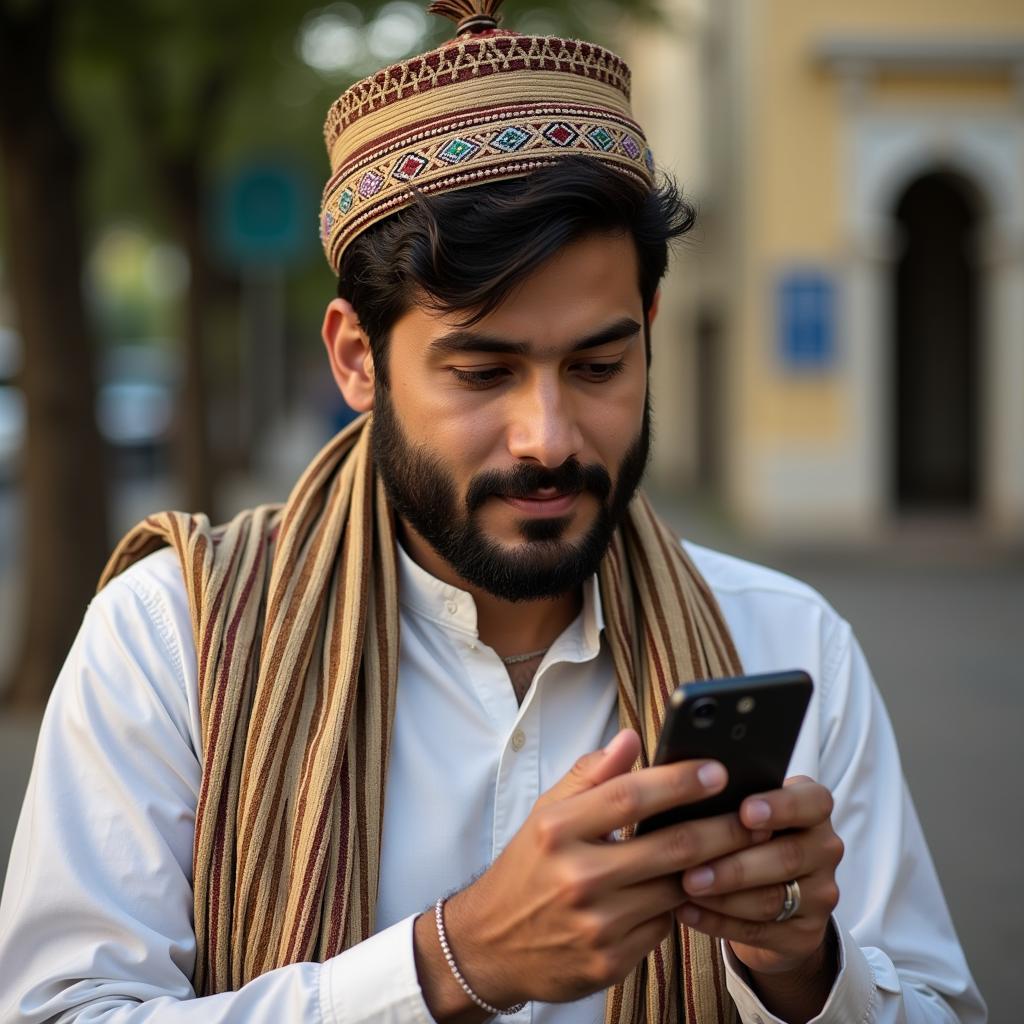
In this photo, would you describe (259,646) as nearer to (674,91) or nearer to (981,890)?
(981,890)

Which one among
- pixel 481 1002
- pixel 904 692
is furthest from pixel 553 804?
pixel 904 692

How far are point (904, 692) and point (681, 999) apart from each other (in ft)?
21.7

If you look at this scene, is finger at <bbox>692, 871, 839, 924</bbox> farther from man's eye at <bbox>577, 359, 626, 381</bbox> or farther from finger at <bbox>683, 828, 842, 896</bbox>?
man's eye at <bbox>577, 359, 626, 381</bbox>

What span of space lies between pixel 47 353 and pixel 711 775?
706cm

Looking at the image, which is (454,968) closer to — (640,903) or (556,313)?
(640,903)

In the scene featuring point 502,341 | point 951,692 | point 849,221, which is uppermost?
point 849,221

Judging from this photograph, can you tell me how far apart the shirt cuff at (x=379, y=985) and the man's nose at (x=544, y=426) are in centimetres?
68

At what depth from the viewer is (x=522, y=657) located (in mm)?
2455

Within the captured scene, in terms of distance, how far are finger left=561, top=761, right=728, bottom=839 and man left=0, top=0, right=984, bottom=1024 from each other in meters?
0.22

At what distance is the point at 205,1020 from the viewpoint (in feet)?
6.34

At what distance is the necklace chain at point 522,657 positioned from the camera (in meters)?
2.45

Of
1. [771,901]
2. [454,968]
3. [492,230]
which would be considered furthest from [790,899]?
[492,230]

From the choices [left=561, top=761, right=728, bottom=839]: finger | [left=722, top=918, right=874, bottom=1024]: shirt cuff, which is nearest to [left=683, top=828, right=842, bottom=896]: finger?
[left=561, top=761, right=728, bottom=839]: finger

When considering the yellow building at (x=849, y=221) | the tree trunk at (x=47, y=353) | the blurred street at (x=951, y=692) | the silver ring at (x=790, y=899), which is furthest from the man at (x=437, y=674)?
the yellow building at (x=849, y=221)
